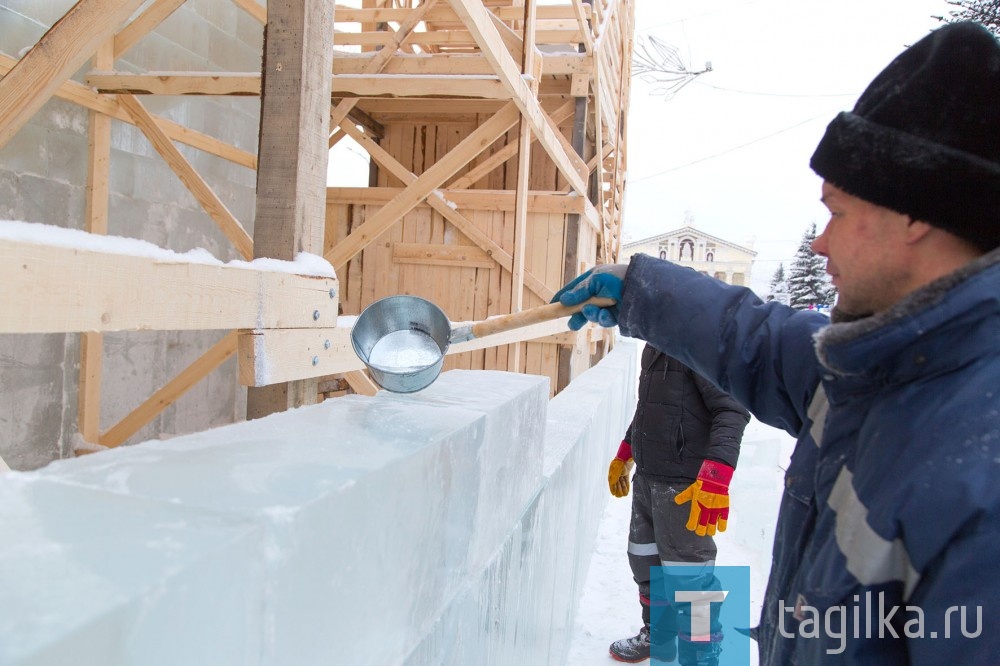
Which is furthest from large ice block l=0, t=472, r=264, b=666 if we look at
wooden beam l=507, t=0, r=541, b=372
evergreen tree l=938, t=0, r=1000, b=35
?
evergreen tree l=938, t=0, r=1000, b=35

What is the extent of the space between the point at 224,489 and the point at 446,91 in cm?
347

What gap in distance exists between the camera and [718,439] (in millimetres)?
3625

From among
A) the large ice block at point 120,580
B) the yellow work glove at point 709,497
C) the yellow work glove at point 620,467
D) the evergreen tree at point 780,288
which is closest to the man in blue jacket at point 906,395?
the large ice block at point 120,580

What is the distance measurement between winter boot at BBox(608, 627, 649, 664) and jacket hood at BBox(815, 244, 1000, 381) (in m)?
3.32

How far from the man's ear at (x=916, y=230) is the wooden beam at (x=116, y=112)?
354cm

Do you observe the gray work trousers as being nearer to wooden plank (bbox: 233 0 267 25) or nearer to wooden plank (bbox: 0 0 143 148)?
wooden plank (bbox: 0 0 143 148)

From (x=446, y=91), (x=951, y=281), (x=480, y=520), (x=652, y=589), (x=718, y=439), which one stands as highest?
(x=446, y=91)

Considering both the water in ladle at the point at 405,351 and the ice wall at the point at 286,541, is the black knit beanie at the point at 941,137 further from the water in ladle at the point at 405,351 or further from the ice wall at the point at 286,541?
the water in ladle at the point at 405,351

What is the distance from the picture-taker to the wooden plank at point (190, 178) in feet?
11.7

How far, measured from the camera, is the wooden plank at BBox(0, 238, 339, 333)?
Answer: 1.31m

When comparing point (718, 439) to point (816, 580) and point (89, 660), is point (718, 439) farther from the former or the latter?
point (89, 660)

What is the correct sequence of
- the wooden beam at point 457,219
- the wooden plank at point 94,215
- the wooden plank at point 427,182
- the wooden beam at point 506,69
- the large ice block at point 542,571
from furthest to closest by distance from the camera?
1. the wooden beam at point 457,219
2. the wooden plank at point 94,215
3. the wooden plank at point 427,182
4. the wooden beam at point 506,69
5. the large ice block at point 542,571

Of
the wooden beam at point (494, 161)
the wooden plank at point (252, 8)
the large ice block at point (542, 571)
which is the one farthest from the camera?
the wooden beam at point (494, 161)

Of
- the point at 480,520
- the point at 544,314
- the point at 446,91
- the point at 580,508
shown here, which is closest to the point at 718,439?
the point at 580,508
